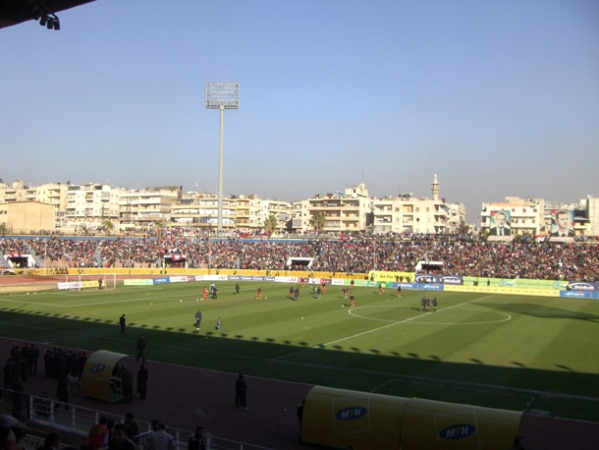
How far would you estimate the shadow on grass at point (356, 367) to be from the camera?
23.4 m

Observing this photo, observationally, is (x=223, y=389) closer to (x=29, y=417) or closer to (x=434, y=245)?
(x=29, y=417)

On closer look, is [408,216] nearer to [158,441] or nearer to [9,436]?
[158,441]

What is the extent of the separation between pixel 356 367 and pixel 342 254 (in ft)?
216

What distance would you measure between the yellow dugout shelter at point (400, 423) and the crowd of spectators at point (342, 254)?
65294 millimetres

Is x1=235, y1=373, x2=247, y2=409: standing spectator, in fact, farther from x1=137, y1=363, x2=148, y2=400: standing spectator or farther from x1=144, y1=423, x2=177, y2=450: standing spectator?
x1=144, y1=423, x2=177, y2=450: standing spectator

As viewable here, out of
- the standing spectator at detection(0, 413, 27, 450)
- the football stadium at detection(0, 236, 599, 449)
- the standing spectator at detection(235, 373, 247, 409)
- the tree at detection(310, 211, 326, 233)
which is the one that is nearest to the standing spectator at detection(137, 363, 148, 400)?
the football stadium at detection(0, 236, 599, 449)

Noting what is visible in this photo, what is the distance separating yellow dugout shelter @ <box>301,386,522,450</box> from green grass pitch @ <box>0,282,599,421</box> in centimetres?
714

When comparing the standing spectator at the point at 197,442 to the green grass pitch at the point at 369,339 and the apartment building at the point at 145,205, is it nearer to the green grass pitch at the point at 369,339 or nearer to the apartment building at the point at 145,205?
the green grass pitch at the point at 369,339

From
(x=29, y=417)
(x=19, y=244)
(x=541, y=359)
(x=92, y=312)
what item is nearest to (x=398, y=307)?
(x=541, y=359)

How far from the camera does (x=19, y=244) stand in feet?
297

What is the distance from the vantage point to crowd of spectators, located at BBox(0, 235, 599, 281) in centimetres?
7925

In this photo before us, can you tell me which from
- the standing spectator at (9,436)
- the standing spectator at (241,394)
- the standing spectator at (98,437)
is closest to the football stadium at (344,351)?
the standing spectator at (241,394)

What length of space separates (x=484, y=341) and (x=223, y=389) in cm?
1874

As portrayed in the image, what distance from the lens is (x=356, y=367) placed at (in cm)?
2806
